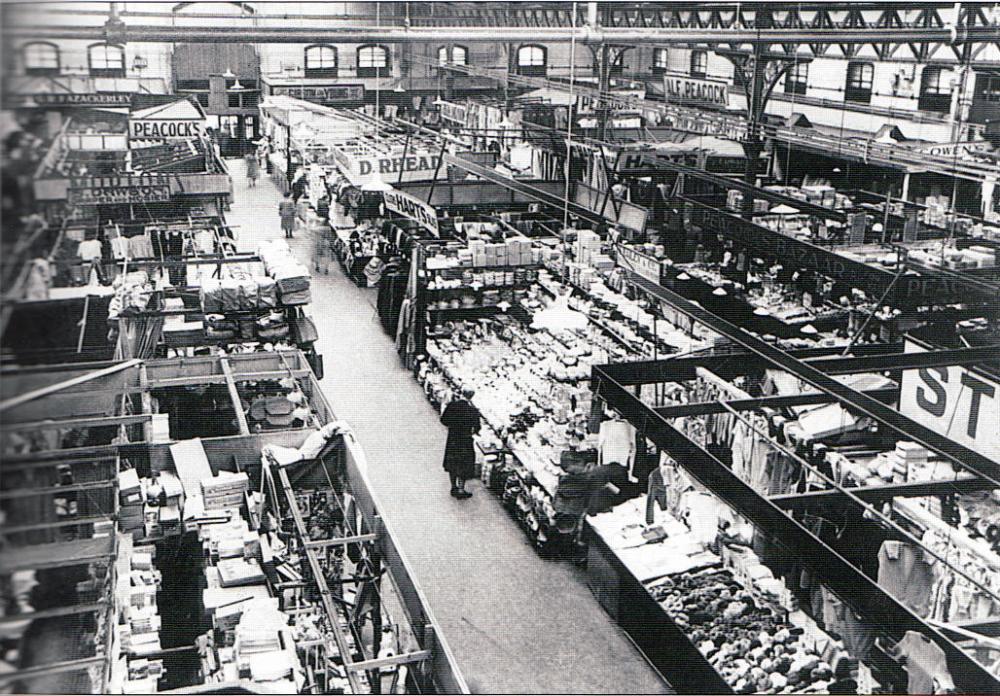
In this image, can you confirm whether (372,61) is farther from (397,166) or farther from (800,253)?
(800,253)

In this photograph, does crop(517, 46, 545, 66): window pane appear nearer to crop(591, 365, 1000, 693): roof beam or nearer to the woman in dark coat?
the woman in dark coat

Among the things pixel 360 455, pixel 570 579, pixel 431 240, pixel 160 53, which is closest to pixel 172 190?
pixel 431 240

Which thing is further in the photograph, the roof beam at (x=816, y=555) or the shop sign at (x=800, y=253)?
the shop sign at (x=800, y=253)

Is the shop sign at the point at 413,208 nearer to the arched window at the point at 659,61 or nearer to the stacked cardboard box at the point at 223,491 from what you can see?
the stacked cardboard box at the point at 223,491

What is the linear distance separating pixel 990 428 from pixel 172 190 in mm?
10007

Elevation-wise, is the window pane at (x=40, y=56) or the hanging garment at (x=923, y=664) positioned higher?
the window pane at (x=40, y=56)

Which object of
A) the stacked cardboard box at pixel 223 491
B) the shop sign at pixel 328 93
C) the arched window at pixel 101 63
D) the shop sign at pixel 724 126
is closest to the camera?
the arched window at pixel 101 63

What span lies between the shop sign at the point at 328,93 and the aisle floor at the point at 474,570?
15.8 metres

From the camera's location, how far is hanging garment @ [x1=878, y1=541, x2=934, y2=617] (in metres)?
6.43

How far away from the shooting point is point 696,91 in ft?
83.5

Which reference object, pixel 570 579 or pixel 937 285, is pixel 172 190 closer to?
pixel 570 579

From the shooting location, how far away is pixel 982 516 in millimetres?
7398

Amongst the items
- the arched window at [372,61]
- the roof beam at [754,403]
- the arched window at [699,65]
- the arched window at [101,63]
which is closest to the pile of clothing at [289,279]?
the arched window at [101,63]

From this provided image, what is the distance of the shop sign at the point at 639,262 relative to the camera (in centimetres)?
1420
